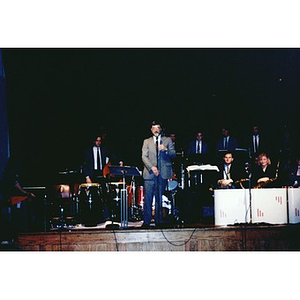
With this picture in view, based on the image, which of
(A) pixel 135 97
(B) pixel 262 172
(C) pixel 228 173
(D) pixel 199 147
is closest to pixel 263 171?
(B) pixel 262 172

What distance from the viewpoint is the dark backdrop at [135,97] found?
8.40 m

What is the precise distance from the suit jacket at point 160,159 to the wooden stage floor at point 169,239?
1012 mm

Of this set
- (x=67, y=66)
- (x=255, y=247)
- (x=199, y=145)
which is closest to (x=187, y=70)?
(x=199, y=145)

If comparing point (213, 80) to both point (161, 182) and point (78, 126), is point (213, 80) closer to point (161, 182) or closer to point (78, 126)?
point (78, 126)

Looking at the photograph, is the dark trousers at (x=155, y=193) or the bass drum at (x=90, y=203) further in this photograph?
the bass drum at (x=90, y=203)

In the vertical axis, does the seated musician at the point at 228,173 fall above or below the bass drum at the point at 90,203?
above

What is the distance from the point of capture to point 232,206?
21.2ft

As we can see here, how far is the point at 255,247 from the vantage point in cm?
571

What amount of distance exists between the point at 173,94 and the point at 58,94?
2.46 meters

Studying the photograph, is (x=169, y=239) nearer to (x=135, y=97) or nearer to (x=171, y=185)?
(x=171, y=185)

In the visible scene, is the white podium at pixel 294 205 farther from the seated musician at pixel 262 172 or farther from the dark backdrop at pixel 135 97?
the dark backdrop at pixel 135 97

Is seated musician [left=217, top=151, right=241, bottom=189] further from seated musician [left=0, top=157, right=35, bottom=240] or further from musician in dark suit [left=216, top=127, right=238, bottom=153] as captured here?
seated musician [left=0, top=157, right=35, bottom=240]

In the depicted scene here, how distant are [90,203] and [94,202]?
7 cm

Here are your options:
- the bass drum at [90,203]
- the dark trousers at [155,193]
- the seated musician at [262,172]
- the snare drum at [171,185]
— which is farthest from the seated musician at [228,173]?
the bass drum at [90,203]
